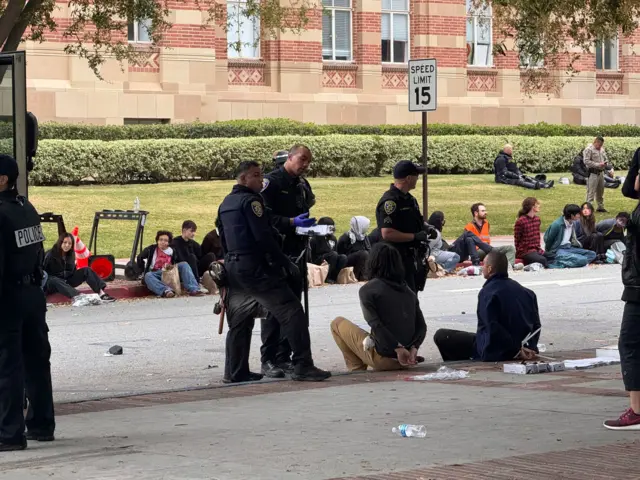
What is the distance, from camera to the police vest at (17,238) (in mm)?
8398

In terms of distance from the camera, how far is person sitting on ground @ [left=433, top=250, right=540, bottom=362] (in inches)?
469

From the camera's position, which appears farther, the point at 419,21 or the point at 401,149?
the point at 419,21

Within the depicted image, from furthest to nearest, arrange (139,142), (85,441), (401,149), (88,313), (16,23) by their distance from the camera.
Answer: (401,149) → (139,142) → (16,23) → (88,313) → (85,441)

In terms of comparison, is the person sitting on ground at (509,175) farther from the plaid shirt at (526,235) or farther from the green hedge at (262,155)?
the plaid shirt at (526,235)

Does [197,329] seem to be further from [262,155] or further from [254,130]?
[254,130]

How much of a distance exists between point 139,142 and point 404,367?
64.2 feet

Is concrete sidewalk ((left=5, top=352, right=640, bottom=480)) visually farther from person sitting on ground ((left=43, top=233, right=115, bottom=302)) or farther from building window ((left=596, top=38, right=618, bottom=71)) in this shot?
building window ((left=596, top=38, right=618, bottom=71))

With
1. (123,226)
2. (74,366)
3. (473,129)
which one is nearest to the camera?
(74,366)

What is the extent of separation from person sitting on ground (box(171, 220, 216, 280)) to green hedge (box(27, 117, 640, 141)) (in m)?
11.9

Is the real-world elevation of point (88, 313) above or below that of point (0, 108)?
below

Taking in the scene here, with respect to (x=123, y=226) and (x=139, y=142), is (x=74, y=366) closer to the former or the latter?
(x=123, y=226)

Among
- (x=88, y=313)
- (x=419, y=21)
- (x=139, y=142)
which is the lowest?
(x=88, y=313)

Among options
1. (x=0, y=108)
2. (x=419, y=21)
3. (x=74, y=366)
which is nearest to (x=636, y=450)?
(x=0, y=108)

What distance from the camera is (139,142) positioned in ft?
101
